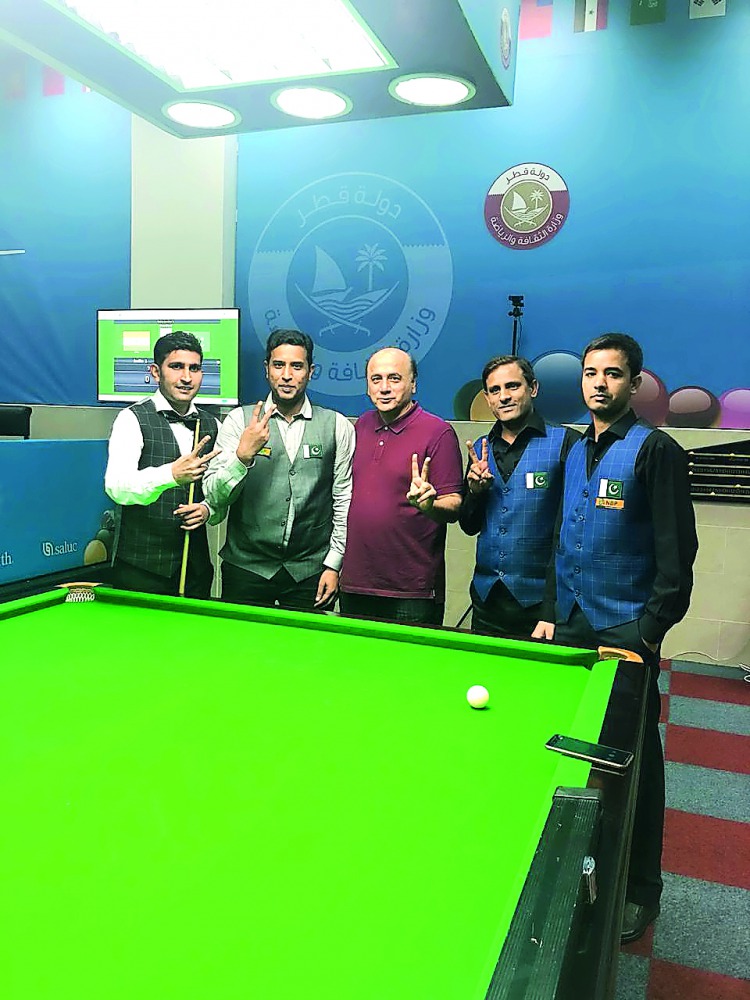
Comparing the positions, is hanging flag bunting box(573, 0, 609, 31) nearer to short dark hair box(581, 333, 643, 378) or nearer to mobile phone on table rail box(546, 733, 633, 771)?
Answer: short dark hair box(581, 333, 643, 378)

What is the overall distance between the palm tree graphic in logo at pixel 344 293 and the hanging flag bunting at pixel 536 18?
1.40 meters

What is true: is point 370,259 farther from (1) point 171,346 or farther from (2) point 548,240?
(1) point 171,346

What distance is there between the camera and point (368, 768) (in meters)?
1.16

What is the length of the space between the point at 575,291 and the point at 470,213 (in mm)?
751

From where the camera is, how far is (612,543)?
2.20 meters

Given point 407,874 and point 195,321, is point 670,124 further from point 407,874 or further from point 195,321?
point 407,874

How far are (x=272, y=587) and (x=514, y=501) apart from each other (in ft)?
2.96

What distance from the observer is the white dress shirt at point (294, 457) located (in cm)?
272

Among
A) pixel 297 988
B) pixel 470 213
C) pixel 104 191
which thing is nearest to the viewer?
pixel 297 988

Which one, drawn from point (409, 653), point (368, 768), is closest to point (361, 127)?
point (409, 653)

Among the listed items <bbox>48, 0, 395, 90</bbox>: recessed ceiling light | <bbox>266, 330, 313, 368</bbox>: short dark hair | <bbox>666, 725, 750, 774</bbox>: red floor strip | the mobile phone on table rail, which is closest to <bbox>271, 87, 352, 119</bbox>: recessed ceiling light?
<bbox>48, 0, 395, 90</bbox>: recessed ceiling light

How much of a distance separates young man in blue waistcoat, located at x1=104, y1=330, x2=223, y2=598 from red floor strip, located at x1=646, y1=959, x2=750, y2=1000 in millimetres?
1808

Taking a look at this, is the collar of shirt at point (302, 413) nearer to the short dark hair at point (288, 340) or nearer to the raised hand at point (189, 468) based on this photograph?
the short dark hair at point (288, 340)

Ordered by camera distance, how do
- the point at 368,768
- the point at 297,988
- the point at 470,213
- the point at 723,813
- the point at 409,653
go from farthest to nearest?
the point at 470,213
the point at 723,813
the point at 409,653
the point at 368,768
the point at 297,988
